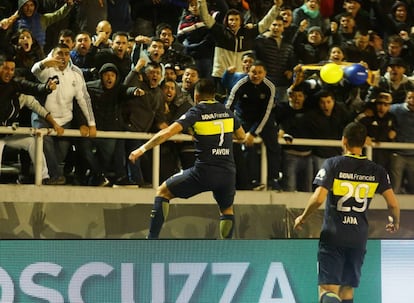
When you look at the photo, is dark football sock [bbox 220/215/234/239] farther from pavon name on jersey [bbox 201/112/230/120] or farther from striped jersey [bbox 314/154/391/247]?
striped jersey [bbox 314/154/391/247]

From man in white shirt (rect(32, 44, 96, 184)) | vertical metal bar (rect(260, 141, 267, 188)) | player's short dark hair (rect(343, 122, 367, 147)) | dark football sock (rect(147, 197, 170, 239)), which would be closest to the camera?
player's short dark hair (rect(343, 122, 367, 147))

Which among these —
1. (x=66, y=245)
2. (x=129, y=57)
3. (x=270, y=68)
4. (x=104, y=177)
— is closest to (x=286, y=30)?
(x=270, y=68)

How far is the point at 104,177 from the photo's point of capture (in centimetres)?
1167

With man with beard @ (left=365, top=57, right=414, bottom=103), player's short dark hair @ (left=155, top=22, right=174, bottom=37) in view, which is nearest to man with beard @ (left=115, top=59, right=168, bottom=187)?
player's short dark hair @ (left=155, top=22, right=174, bottom=37)

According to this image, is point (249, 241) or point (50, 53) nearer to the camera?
point (249, 241)

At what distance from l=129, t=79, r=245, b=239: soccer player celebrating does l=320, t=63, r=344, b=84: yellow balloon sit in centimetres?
341

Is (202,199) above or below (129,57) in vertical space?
below

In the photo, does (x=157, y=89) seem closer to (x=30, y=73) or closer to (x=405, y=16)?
(x=30, y=73)

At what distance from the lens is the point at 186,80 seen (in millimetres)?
12281

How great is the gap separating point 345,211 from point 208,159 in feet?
5.58

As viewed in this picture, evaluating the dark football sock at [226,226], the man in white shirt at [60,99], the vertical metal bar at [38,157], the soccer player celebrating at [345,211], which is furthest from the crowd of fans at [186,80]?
the soccer player celebrating at [345,211]

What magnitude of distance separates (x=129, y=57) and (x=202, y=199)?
2.01 m

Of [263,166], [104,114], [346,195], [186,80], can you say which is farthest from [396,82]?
[346,195]

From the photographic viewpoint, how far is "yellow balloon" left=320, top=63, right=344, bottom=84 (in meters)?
13.1
